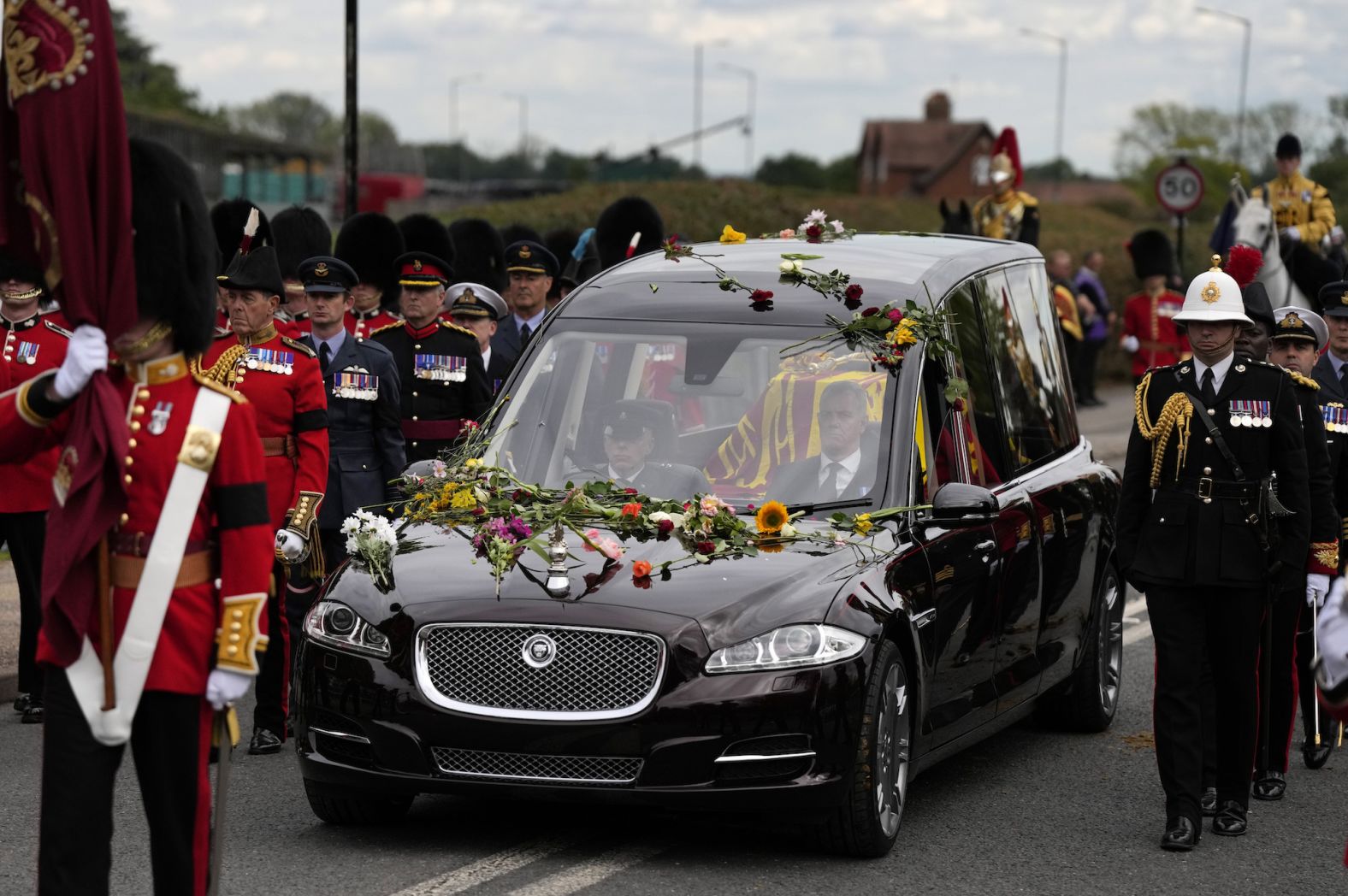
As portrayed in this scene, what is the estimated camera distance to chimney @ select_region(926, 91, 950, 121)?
132 metres

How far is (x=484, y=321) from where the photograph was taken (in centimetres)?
1311

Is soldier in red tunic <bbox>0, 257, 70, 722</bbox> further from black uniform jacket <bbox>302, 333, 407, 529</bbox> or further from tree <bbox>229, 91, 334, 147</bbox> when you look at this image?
tree <bbox>229, 91, 334, 147</bbox>

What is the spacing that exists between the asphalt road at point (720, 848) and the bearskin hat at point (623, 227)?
999 centimetres

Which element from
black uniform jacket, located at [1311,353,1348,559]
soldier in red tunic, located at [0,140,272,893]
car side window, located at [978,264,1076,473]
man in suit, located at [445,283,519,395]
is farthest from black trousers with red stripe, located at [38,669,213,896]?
man in suit, located at [445,283,519,395]

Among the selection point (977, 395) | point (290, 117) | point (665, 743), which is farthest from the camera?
point (290, 117)

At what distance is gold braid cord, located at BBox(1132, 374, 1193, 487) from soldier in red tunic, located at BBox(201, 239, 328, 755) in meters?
3.33

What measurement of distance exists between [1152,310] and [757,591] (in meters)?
18.4

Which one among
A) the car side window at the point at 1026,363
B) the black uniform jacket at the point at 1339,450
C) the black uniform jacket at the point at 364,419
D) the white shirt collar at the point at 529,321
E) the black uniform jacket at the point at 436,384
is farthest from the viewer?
the white shirt collar at the point at 529,321

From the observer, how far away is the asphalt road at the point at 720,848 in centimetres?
705

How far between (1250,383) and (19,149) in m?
4.70

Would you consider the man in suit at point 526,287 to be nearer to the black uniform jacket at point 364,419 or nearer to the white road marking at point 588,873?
the black uniform jacket at point 364,419

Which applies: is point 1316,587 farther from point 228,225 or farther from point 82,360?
point 228,225

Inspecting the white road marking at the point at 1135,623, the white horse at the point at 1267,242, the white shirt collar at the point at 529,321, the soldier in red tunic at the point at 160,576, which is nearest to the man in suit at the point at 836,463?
the soldier in red tunic at the point at 160,576

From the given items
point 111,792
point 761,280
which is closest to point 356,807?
point 111,792
